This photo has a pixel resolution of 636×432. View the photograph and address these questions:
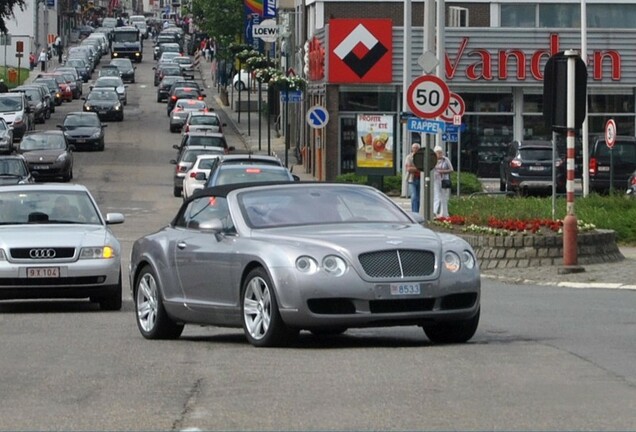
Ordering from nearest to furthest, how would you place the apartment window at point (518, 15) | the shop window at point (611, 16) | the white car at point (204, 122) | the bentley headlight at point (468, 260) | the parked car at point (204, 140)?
→ the bentley headlight at point (468, 260)
the parked car at point (204, 140)
the shop window at point (611, 16)
the apartment window at point (518, 15)
the white car at point (204, 122)

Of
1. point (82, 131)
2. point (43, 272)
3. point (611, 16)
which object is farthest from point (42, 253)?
point (82, 131)

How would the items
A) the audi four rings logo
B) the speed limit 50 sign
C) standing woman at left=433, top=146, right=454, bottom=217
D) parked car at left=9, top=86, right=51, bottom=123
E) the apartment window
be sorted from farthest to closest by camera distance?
parked car at left=9, top=86, right=51, bottom=123, the apartment window, standing woman at left=433, top=146, right=454, bottom=217, the speed limit 50 sign, the audi four rings logo

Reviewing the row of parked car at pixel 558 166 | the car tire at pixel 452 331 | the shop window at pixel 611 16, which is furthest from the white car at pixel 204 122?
the car tire at pixel 452 331

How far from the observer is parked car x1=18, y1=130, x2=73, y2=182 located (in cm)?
4903

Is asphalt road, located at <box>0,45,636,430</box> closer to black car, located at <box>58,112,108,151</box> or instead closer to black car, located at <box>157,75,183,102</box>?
black car, located at <box>58,112,108,151</box>

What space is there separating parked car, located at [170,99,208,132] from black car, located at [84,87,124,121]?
3213 mm

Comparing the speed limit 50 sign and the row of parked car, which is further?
the row of parked car

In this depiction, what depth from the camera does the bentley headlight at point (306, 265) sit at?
12852 millimetres

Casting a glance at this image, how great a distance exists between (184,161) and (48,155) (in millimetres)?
5221

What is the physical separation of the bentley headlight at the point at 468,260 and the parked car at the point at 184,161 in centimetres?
3223

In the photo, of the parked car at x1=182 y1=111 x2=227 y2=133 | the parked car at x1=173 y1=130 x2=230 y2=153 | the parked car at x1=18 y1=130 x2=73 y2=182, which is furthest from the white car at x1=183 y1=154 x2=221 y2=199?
the parked car at x1=182 y1=111 x2=227 y2=133

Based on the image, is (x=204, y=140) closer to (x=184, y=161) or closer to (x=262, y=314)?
(x=184, y=161)

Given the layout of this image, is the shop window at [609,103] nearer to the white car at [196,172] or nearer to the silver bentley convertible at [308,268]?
the white car at [196,172]

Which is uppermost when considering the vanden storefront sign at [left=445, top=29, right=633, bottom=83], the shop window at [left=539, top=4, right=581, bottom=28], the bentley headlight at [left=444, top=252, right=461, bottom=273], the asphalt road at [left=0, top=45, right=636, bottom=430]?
the shop window at [left=539, top=4, right=581, bottom=28]
